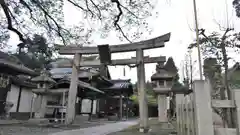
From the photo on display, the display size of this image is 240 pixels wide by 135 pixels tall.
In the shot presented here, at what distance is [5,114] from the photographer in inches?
522

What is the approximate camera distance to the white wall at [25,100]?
15884 mm

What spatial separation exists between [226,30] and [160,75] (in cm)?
487

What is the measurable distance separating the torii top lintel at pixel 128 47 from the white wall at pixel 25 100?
784cm

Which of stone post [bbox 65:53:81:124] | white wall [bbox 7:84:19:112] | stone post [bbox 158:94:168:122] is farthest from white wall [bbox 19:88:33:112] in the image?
stone post [bbox 158:94:168:122]

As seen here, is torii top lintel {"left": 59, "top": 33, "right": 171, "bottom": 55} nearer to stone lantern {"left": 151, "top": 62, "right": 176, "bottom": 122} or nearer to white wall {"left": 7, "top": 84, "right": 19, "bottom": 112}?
stone lantern {"left": 151, "top": 62, "right": 176, "bottom": 122}

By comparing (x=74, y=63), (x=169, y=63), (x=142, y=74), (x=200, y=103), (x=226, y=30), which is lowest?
(x=200, y=103)

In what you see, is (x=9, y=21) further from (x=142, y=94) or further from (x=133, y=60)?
(x=142, y=94)

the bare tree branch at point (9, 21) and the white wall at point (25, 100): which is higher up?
the bare tree branch at point (9, 21)

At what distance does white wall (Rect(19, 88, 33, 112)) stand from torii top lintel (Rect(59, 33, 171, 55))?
25.7 feet

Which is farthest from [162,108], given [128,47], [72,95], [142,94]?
[72,95]

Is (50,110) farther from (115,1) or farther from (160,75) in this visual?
(115,1)

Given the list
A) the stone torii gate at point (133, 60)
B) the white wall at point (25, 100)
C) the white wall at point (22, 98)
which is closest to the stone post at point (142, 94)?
the stone torii gate at point (133, 60)

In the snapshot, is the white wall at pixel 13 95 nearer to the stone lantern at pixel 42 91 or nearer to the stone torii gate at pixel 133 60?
the stone lantern at pixel 42 91

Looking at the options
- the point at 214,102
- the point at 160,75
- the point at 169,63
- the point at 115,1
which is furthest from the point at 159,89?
the point at 169,63
